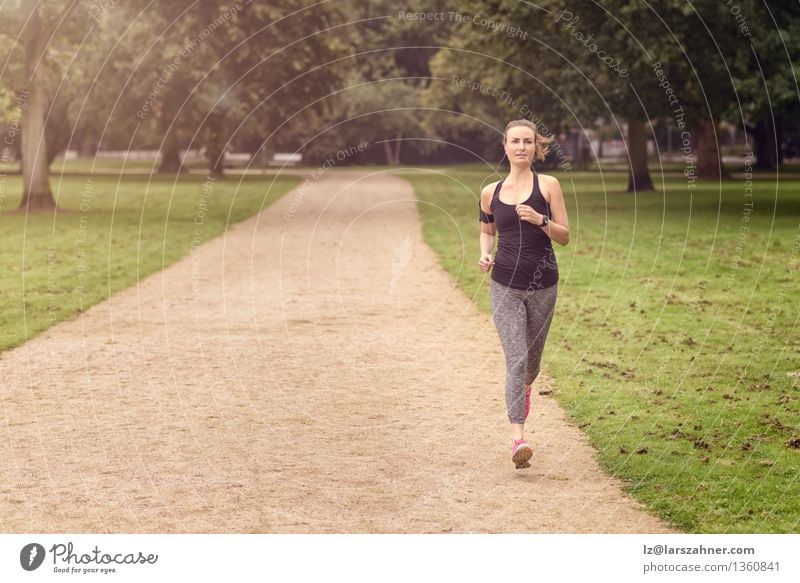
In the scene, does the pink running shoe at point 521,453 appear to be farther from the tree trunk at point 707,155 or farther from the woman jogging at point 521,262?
the tree trunk at point 707,155

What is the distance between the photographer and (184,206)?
44156 mm

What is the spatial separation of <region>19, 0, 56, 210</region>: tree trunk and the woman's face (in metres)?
29.2

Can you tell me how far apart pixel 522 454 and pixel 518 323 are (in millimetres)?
954

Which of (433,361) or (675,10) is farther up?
(675,10)

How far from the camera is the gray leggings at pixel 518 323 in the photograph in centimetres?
855

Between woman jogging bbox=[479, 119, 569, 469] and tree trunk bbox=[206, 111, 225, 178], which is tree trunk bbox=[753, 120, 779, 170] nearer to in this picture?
tree trunk bbox=[206, 111, 225, 178]

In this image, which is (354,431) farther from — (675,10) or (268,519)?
(675,10)

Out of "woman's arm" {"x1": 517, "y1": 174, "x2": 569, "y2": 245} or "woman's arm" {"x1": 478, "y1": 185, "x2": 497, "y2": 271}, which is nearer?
"woman's arm" {"x1": 517, "y1": 174, "x2": 569, "y2": 245}

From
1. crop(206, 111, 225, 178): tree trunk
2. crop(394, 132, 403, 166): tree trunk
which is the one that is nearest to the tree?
crop(206, 111, 225, 178): tree trunk

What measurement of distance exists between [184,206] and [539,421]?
35.2m

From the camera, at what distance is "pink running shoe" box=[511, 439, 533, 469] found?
27.9 ft

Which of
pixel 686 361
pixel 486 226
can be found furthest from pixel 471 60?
pixel 486 226

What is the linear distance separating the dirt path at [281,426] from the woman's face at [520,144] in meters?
2.33
